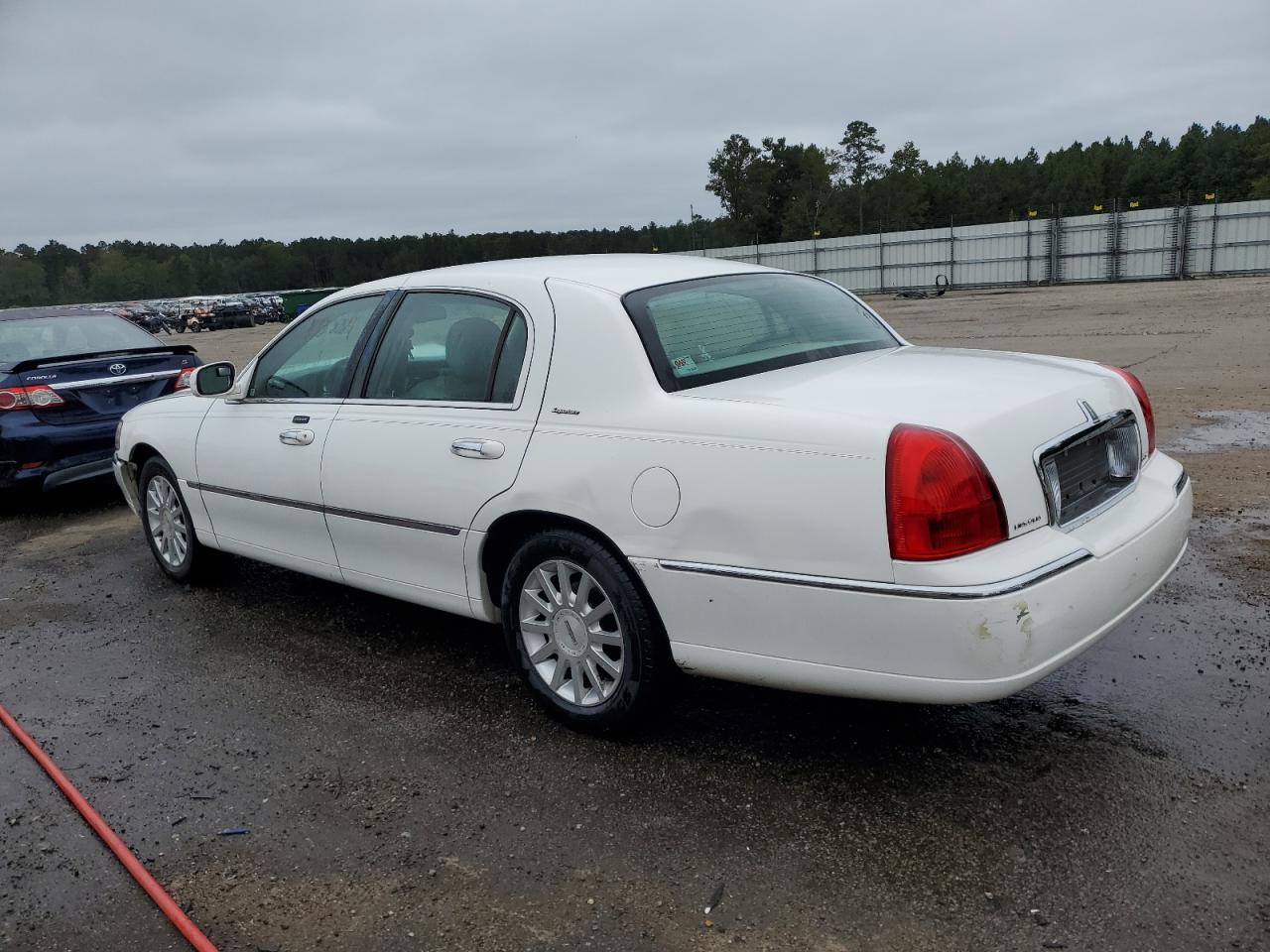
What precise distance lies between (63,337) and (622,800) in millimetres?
7502

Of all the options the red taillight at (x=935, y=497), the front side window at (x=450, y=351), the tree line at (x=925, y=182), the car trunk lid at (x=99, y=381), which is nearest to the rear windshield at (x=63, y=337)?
the car trunk lid at (x=99, y=381)

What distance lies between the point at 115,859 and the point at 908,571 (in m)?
2.41

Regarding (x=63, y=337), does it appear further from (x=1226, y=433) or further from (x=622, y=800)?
(x=1226, y=433)

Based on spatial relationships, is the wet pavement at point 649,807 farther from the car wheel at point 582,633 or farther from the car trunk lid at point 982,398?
the car trunk lid at point 982,398

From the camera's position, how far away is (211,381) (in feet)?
16.2

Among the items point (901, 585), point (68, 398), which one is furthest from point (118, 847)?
point (68, 398)

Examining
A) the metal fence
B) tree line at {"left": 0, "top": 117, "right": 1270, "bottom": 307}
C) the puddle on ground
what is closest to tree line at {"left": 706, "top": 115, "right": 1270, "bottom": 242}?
tree line at {"left": 0, "top": 117, "right": 1270, "bottom": 307}

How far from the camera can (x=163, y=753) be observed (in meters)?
3.68

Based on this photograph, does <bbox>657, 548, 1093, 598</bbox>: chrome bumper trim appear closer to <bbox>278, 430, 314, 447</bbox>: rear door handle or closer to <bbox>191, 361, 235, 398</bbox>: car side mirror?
<bbox>278, 430, 314, 447</bbox>: rear door handle

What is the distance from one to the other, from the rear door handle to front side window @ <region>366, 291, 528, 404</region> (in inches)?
13.8

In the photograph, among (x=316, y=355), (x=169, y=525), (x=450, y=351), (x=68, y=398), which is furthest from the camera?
(x=68, y=398)

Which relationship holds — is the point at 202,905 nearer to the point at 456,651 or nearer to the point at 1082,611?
the point at 456,651

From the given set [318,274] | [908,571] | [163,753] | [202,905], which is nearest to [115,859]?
[202,905]

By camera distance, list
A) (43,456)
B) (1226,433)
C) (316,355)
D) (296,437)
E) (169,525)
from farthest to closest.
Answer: (1226,433), (43,456), (169,525), (316,355), (296,437)
